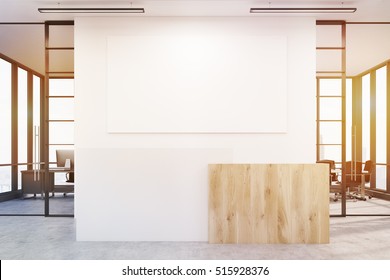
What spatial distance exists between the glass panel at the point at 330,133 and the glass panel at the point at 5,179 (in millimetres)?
8345

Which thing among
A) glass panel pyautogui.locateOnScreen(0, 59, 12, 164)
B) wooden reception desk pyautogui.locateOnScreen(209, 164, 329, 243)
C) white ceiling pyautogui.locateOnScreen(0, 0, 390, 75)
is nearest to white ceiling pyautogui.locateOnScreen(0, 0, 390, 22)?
white ceiling pyautogui.locateOnScreen(0, 0, 390, 75)

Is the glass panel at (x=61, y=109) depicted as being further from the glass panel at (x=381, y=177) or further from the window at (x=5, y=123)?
the glass panel at (x=381, y=177)

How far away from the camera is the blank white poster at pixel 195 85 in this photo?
454cm

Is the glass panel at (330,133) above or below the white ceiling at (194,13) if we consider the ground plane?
below

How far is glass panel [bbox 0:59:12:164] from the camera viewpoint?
26.0 ft

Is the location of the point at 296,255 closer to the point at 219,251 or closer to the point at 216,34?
the point at 219,251

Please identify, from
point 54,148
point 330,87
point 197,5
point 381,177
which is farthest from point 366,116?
point 54,148

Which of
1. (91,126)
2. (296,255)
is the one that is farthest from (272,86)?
(91,126)

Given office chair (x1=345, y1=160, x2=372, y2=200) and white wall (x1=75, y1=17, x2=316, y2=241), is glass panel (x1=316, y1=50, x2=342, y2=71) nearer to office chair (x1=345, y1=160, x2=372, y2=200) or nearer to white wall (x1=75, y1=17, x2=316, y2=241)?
office chair (x1=345, y1=160, x2=372, y2=200)

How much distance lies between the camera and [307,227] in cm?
421

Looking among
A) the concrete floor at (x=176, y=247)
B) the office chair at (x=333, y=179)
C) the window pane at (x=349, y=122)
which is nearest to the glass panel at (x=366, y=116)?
the window pane at (x=349, y=122)

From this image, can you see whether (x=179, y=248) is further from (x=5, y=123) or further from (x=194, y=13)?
(x=5, y=123)

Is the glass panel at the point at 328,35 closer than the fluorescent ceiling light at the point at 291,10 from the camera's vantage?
No

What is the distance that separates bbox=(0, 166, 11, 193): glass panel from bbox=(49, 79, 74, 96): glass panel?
2637 mm
